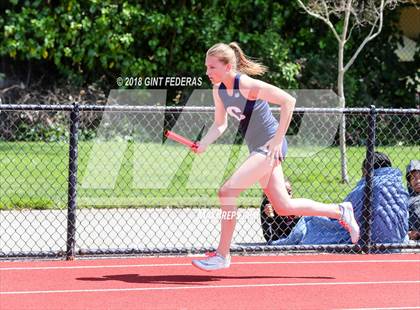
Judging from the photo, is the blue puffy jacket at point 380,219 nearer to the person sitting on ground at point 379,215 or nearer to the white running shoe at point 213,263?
the person sitting on ground at point 379,215

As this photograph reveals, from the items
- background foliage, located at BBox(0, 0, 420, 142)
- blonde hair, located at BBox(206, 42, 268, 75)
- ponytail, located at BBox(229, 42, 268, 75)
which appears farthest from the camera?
background foliage, located at BBox(0, 0, 420, 142)

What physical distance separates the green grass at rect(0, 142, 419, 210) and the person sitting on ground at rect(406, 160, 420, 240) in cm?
267

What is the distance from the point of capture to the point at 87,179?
45.3 feet

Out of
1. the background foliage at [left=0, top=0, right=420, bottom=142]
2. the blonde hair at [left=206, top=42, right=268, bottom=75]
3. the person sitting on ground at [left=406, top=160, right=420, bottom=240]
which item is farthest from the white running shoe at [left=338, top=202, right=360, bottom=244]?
the background foliage at [left=0, top=0, right=420, bottom=142]

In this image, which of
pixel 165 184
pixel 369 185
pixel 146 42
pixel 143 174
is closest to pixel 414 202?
pixel 369 185

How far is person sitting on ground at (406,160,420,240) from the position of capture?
10039 millimetres

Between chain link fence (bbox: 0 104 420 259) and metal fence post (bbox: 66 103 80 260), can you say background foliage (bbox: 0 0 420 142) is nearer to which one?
chain link fence (bbox: 0 104 420 259)

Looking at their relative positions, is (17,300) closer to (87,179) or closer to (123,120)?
(87,179)

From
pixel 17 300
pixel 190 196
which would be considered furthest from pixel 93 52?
pixel 17 300

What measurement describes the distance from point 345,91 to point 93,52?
433 centimetres

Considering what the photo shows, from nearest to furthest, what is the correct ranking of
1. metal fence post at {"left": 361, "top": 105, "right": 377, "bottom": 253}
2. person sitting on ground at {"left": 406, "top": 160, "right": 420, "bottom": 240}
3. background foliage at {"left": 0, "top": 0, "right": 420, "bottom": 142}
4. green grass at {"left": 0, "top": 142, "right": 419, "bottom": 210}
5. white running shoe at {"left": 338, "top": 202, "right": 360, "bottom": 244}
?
white running shoe at {"left": 338, "top": 202, "right": 360, "bottom": 244}, metal fence post at {"left": 361, "top": 105, "right": 377, "bottom": 253}, person sitting on ground at {"left": 406, "top": 160, "right": 420, "bottom": 240}, green grass at {"left": 0, "top": 142, "right": 419, "bottom": 210}, background foliage at {"left": 0, "top": 0, "right": 420, "bottom": 142}

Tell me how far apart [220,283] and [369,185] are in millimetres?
1989

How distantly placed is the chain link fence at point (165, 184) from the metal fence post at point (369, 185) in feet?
0.03

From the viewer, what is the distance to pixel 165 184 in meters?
13.8
